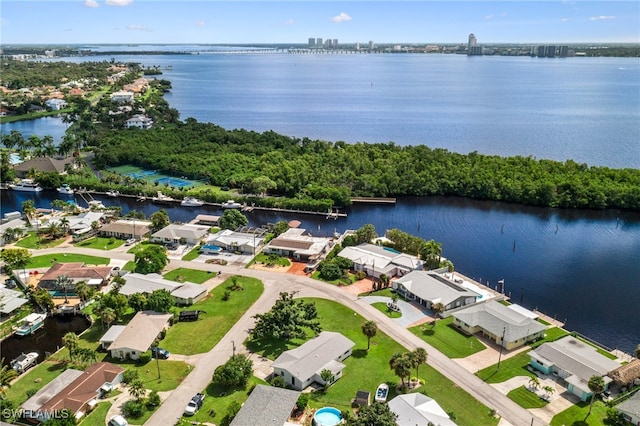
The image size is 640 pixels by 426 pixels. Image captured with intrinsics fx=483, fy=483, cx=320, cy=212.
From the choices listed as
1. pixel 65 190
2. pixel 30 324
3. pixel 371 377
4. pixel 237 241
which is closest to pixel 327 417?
pixel 371 377

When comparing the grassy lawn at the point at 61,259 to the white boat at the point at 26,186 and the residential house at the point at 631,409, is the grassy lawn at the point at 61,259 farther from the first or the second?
the residential house at the point at 631,409

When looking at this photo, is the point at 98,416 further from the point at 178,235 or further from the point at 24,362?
the point at 178,235

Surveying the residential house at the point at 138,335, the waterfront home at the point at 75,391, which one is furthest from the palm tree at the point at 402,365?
the waterfront home at the point at 75,391

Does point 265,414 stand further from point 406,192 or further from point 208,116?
point 208,116

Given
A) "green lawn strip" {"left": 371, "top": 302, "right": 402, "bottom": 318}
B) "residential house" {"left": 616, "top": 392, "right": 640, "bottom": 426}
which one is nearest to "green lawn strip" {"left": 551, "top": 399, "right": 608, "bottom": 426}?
"residential house" {"left": 616, "top": 392, "right": 640, "bottom": 426}

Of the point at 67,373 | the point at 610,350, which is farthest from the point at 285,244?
the point at 610,350
